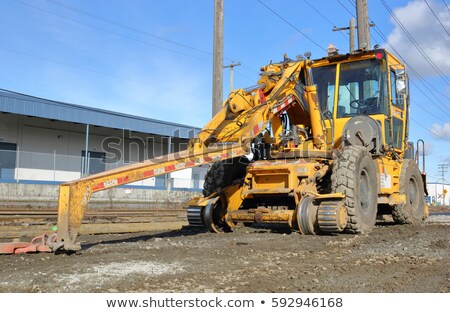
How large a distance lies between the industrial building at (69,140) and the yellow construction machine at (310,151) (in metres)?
13.6

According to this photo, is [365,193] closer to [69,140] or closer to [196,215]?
[196,215]

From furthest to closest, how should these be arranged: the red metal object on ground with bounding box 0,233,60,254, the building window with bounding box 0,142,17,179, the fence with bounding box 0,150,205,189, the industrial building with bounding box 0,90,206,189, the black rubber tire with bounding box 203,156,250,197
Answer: the industrial building with bounding box 0,90,206,189 < the fence with bounding box 0,150,205,189 < the building window with bounding box 0,142,17,179 < the black rubber tire with bounding box 203,156,250,197 < the red metal object on ground with bounding box 0,233,60,254

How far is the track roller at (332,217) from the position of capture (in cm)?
767

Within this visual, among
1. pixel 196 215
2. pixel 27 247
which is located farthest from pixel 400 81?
pixel 27 247

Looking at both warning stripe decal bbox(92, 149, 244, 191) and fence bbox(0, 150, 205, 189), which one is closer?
warning stripe decal bbox(92, 149, 244, 191)

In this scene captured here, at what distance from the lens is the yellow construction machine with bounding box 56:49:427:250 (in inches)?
317

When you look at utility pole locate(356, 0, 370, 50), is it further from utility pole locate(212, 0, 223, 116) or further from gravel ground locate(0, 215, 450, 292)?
gravel ground locate(0, 215, 450, 292)

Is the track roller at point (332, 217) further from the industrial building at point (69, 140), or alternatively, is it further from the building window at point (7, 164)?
the building window at point (7, 164)

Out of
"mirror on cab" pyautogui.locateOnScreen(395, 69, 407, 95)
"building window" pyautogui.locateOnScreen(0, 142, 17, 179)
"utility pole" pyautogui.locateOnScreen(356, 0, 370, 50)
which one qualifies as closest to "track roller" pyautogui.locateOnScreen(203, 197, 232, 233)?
"mirror on cab" pyautogui.locateOnScreen(395, 69, 407, 95)

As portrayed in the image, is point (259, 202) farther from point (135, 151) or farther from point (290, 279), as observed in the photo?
point (135, 151)

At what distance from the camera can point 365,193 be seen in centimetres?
909

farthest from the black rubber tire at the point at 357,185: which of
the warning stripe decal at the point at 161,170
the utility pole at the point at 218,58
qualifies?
the utility pole at the point at 218,58

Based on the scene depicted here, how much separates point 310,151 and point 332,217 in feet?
5.90

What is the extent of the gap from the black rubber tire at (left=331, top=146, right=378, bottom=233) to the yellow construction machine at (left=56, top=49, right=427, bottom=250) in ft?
0.06
